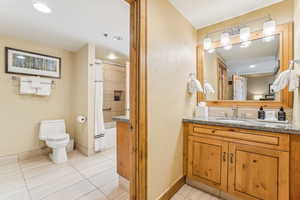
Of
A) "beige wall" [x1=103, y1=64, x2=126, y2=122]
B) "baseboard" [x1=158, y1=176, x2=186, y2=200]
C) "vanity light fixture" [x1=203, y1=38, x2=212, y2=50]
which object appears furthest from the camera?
"beige wall" [x1=103, y1=64, x2=126, y2=122]

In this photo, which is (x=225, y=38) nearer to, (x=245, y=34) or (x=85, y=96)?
(x=245, y=34)

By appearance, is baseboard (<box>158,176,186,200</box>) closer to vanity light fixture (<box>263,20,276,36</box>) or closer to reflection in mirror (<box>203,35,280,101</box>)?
reflection in mirror (<box>203,35,280,101</box>)

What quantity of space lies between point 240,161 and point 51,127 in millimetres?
3282

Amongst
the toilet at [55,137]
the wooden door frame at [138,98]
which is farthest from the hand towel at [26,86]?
the wooden door frame at [138,98]

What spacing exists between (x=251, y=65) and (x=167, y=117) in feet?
4.73

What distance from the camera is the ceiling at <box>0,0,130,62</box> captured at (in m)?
1.66

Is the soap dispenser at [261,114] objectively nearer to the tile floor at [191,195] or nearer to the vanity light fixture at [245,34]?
the vanity light fixture at [245,34]

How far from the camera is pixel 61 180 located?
194 centimetres

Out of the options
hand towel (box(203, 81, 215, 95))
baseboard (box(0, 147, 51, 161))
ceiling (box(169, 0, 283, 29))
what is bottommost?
baseboard (box(0, 147, 51, 161))

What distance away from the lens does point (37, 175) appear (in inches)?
81.2

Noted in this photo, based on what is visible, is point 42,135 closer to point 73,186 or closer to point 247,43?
point 73,186

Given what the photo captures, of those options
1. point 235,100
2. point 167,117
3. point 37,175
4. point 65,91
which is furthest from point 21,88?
point 235,100

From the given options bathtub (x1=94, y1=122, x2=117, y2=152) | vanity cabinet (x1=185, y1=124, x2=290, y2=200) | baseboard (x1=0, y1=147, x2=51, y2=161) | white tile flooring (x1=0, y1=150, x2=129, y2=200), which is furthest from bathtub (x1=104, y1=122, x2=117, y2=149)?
vanity cabinet (x1=185, y1=124, x2=290, y2=200)

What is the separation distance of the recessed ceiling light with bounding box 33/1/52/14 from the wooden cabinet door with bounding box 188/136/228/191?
244 centimetres
